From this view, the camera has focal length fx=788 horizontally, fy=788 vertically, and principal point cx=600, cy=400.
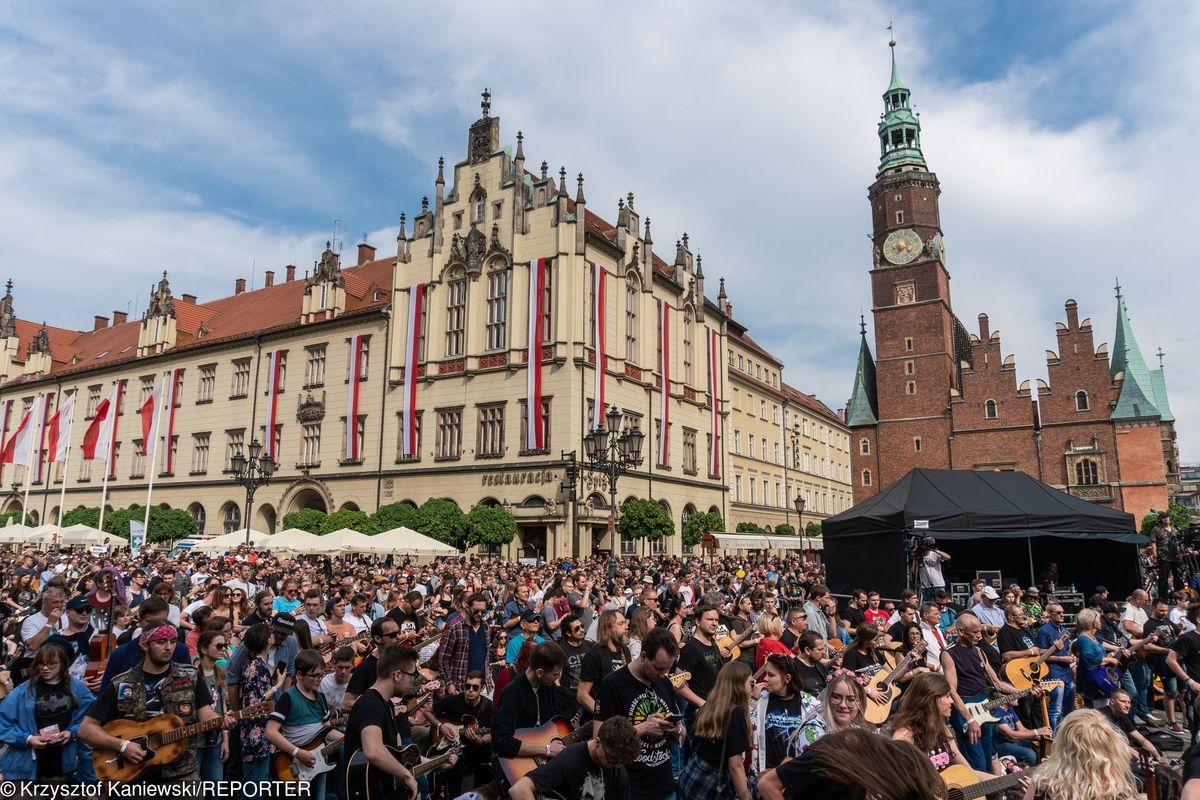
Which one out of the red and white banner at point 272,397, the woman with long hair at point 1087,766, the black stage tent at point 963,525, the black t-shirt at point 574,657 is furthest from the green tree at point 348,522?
the woman with long hair at point 1087,766

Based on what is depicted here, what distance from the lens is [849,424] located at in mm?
72188

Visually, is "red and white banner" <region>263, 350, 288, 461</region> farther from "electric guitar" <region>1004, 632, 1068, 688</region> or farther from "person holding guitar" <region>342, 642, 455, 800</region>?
"person holding guitar" <region>342, 642, 455, 800</region>

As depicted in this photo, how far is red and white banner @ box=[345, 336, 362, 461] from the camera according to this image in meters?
39.3

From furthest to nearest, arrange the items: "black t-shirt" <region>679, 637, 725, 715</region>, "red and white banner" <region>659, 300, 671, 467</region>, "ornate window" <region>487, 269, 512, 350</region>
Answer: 1. "red and white banner" <region>659, 300, 671, 467</region>
2. "ornate window" <region>487, 269, 512, 350</region>
3. "black t-shirt" <region>679, 637, 725, 715</region>

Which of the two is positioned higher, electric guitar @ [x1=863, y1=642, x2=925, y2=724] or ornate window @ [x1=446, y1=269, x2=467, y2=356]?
ornate window @ [x1=446, y1=269, x2=467, y2=356]

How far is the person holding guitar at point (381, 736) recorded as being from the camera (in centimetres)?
451

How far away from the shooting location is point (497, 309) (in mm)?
36250

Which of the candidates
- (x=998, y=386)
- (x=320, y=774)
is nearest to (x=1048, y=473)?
(x=998, y=386)

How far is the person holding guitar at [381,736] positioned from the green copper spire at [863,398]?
232ft

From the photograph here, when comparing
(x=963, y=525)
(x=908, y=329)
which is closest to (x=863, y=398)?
(x=908, y=329)

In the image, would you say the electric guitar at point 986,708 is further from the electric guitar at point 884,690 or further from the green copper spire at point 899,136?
the green copper spire at point 899,136

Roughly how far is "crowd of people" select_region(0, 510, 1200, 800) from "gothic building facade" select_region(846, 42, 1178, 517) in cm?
5557

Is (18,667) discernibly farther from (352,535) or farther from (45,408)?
(45,408)

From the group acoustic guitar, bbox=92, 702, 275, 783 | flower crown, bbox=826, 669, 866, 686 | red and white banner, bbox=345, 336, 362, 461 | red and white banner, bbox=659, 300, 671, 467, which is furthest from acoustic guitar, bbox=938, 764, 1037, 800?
red and white banner, bbox=345, 336, 362, 461
